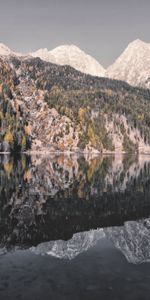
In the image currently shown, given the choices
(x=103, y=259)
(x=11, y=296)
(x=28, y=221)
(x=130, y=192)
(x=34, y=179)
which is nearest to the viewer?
(x=11, y=296)

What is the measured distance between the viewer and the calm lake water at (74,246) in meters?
23.1

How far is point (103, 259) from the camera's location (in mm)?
29938

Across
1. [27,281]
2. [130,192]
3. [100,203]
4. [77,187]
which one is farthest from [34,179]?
[27,281]

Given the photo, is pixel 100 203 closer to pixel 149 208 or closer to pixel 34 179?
pixel 149 208

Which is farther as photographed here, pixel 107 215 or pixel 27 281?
pixel 107 215

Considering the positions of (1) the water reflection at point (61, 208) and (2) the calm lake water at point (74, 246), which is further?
(1) the water reflection at point (61, 208)

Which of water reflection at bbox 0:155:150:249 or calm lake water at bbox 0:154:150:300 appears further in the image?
water reflection at bbox 0:155:150:249

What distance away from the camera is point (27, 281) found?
2391 cm

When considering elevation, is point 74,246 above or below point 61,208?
below

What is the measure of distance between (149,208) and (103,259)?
26558mm

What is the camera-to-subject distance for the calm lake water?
23.1 metres

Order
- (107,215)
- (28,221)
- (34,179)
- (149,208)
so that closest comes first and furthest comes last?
(28,221) < (107,215) < (149,208) < (34,179)

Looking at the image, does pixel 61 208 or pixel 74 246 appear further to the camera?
pixel 61 208

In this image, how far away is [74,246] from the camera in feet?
109
